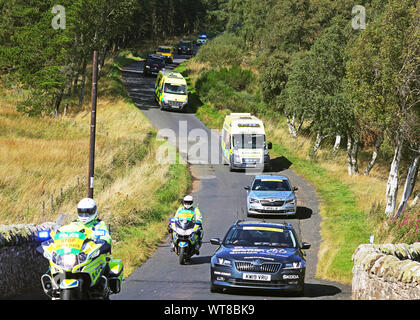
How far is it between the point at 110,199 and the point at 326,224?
8.22 metres

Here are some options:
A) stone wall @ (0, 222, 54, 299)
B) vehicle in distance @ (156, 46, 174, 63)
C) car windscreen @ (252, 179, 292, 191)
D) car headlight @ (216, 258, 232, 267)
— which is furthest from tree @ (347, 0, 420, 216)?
vehicle in distance @ (156, 46, 174, 63)

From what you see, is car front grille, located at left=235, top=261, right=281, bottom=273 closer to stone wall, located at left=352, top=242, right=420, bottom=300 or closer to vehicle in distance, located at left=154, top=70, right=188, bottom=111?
stone wall, located at left=352, top=242, right=420, bottom=300

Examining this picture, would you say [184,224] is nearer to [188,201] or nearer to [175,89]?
[188,201]

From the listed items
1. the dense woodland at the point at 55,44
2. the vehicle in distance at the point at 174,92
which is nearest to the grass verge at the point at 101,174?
the dense woodland at the point at 55,44

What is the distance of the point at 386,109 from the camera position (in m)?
25.1

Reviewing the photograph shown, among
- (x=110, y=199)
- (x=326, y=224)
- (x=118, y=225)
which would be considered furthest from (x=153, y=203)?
(x=326, y=224)

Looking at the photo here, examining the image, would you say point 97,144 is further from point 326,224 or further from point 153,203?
point 326,224

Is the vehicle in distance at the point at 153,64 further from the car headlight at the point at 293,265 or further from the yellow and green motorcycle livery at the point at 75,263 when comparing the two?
the yellow and green motorcycle livery at the point at 75,263

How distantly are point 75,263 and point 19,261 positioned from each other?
12.8 ft

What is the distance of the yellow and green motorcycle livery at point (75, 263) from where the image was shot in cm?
784

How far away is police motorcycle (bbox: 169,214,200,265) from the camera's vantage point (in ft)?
52.1

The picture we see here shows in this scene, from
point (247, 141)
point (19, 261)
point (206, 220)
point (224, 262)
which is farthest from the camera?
point (247, 141)

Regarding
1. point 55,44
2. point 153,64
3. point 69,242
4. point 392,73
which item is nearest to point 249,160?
point 392,73

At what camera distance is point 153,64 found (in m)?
68.1
